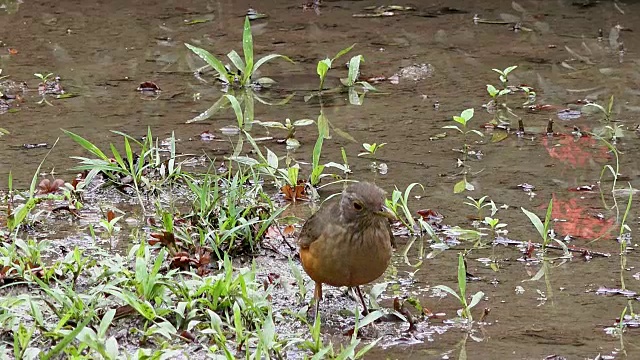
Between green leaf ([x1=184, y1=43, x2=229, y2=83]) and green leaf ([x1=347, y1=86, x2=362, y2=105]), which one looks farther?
green leaf ([x1=347, y1=86, x2=362, y2=105])

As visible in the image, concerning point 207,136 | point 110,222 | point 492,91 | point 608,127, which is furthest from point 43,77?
point 608,127

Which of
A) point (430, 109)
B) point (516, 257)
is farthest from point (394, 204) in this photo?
point (430, 109)

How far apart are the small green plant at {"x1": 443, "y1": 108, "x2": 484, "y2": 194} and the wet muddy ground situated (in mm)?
46

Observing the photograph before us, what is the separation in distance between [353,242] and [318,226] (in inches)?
9.1

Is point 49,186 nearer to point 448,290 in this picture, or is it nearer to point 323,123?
point 323,123

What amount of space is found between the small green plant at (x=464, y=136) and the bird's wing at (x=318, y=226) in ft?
5.36

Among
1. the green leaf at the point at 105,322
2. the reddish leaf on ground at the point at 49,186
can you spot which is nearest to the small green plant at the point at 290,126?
the reddish leaf on ground at the point at 49,186

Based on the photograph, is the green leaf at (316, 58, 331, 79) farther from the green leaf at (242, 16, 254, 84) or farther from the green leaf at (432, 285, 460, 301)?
the green leaf at (432, 285, 460, 301)

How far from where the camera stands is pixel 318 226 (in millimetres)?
4652

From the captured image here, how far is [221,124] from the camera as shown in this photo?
24.2ft

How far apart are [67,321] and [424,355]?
4.74ft

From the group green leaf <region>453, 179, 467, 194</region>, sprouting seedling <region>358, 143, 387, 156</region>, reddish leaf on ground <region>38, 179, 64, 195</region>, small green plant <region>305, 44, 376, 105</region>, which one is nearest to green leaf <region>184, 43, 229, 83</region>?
small green plant <region>305, 44, 376, 105</region>

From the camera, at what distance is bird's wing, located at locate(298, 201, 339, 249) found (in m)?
4.60

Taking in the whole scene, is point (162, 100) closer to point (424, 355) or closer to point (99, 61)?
point (99, 61)
